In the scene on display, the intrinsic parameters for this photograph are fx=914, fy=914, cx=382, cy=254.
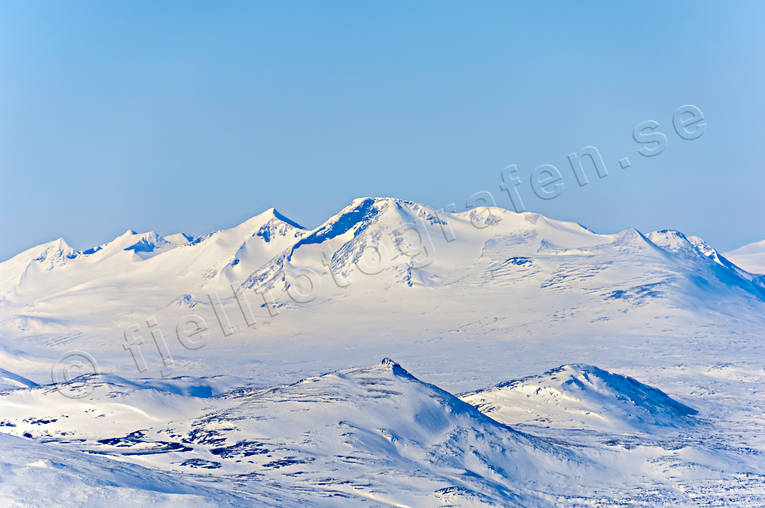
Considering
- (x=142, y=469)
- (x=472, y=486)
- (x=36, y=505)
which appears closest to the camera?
(x=36, y=505)

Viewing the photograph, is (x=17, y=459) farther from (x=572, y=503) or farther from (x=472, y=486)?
(x=572, y=503)

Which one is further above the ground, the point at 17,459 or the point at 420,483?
the point at 17,459

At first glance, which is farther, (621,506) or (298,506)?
(621,506)

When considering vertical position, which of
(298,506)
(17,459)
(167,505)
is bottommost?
(298,506)

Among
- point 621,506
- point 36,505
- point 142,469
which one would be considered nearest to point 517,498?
point 621,506

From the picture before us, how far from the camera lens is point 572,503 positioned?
198250mm

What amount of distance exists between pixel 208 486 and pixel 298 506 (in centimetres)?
1901

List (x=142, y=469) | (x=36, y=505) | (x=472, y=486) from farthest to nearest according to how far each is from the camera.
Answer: (x=472, y=486)
(x=142, y=469)
(x=36, y=505)

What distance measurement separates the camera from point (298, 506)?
170250 millimetres

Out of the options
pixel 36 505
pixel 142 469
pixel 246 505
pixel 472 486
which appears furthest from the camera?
pixel 472 486

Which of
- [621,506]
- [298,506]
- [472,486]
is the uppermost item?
[298,506]

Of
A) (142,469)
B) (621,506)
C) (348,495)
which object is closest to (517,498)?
(621,506)

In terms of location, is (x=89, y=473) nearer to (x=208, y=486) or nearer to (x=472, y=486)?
(x=208, y=486)

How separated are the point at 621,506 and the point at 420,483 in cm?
4492
